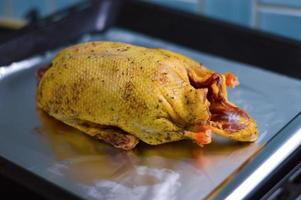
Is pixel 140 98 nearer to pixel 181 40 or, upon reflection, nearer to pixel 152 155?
pixel 152 155

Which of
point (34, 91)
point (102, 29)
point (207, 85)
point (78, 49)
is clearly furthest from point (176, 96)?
point (102, 29)

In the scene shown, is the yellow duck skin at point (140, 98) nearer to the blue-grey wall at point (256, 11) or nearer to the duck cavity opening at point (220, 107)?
the duck cavity opening at point (220, 107)

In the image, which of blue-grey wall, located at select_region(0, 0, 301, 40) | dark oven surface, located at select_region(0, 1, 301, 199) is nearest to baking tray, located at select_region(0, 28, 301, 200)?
dark oven surface, located at select_region(0, 1, 301, 199)

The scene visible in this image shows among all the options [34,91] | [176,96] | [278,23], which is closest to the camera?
[176,96]

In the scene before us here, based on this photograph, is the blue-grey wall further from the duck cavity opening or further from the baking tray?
the duck cavity opening

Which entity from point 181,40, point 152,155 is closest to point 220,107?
point 152,155

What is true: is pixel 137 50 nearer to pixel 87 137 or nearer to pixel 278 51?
pixel 87 137
